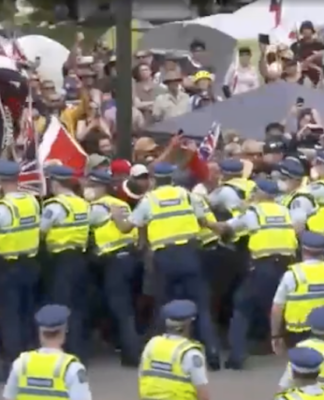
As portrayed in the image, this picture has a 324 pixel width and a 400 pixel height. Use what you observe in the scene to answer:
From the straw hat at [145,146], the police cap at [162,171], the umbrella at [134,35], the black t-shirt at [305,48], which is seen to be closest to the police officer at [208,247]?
the police cap at [162,171]

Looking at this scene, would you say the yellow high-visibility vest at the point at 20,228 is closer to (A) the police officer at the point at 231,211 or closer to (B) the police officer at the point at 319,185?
(A) the police officer at the point at 231,211

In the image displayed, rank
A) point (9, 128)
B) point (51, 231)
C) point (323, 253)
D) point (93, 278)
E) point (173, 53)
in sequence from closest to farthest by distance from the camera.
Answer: point (323, 253)
point (51, 231)
point (93, 278)
point (9, 128)
point (173, 53)

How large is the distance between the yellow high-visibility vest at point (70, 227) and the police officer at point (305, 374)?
383cm

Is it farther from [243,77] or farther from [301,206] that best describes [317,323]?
[243,77]

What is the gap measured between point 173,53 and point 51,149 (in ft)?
20.5

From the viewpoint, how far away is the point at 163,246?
468 inches

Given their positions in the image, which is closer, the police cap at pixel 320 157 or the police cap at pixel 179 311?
the police cap at pixel 179 311

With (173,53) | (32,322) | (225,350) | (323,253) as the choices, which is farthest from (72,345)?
(173,53)

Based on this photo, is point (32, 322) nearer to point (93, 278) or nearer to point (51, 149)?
point (93, 278)

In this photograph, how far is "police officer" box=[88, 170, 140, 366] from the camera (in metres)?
12.1

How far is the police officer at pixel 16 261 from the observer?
11.5 meters

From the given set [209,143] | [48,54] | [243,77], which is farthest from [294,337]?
[48,54]

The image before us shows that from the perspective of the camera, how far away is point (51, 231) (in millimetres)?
11789

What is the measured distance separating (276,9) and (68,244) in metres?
10.9
